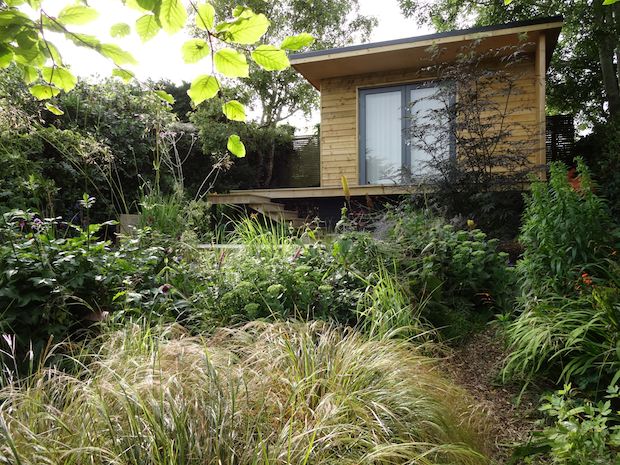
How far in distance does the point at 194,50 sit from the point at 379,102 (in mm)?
8242

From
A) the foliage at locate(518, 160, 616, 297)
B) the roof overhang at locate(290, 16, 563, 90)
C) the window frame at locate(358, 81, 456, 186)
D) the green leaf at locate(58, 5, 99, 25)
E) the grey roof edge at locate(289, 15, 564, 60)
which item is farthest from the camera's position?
the window frame at locate(358, 81, 456, 186)

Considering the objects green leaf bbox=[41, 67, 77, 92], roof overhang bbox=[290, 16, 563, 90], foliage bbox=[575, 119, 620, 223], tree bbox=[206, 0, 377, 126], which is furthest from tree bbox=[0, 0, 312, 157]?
tree bbox=[206, 0, 377, 126]

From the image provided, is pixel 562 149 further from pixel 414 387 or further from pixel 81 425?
pixel 81 425

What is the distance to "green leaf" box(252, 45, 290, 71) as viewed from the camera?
916 mm

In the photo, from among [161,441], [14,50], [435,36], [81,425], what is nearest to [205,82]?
[14,50]

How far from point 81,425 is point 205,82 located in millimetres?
1092

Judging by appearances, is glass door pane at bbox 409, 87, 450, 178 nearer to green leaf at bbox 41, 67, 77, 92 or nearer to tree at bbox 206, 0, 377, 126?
green leaf at bbox 41, 67, 77, 92

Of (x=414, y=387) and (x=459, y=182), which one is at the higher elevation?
(x=459, y=182)

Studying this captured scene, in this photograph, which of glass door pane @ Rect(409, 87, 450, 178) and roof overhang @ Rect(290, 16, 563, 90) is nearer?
glass door pane @ Rect(409, 87, 450, 178)

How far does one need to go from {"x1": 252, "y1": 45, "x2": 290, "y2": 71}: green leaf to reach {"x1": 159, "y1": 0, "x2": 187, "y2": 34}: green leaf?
15 centimetres

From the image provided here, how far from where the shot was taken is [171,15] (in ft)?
2.89

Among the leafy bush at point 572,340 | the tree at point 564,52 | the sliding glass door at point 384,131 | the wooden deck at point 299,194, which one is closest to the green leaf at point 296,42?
the leafy bush at point 572,340

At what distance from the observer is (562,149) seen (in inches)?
387

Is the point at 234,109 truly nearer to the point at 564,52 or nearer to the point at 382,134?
the point at 382,134
